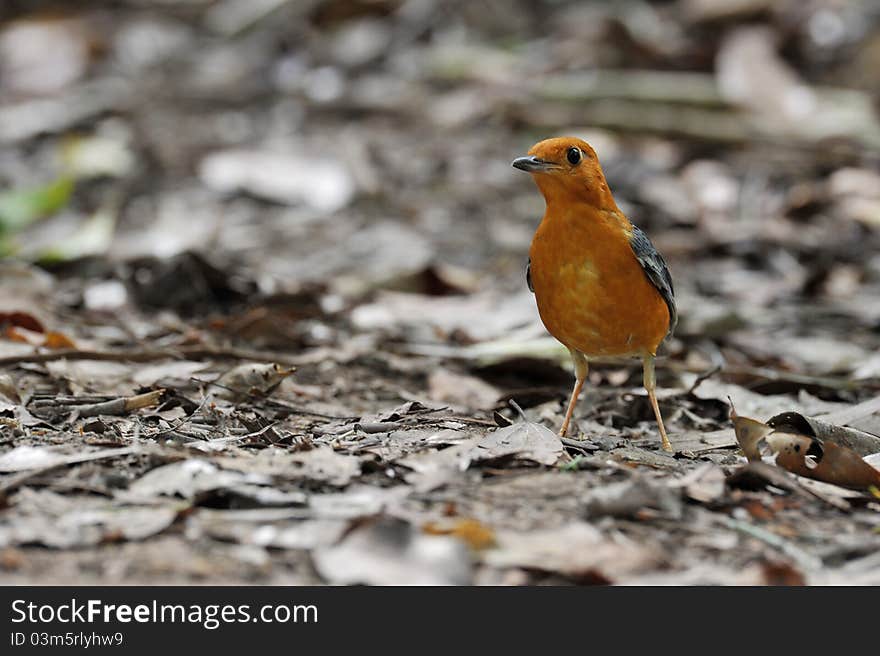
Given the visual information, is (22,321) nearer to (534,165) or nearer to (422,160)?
(534,165)

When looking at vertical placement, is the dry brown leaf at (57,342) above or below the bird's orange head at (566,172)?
below

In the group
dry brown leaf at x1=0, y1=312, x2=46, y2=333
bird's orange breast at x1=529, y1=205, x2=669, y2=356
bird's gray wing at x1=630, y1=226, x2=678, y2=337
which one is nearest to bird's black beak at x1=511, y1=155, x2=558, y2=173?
bird's orange breast at x1=529, y1=205, x2=669, y2=356

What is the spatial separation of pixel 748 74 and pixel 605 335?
721 cm

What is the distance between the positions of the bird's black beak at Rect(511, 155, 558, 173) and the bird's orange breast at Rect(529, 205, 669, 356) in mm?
172

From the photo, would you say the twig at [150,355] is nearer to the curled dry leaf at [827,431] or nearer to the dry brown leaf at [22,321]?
the dry brown leaf at [22,321]

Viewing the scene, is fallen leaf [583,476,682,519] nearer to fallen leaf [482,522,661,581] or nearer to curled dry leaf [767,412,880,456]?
fallen leaf [482,522,661,581]

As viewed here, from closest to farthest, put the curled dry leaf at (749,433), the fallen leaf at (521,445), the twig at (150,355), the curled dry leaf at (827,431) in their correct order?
1. the fallen leaf at (521,445)
2. the curled dry leaf at (749,433)
3. the curled dry leaf at (827,431)
4. the twig at (150,355)

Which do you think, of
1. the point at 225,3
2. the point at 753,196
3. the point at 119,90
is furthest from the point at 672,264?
the point at 225,3

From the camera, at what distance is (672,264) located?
8.60m

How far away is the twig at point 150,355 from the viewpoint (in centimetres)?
503

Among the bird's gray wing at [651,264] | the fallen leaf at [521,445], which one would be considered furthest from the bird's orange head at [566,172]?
the fallen leaf at [521,445]

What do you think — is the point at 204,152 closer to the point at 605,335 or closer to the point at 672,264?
the point at 672,264

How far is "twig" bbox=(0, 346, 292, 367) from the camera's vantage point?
5.03 m

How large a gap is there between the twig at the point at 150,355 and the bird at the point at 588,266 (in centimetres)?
160
